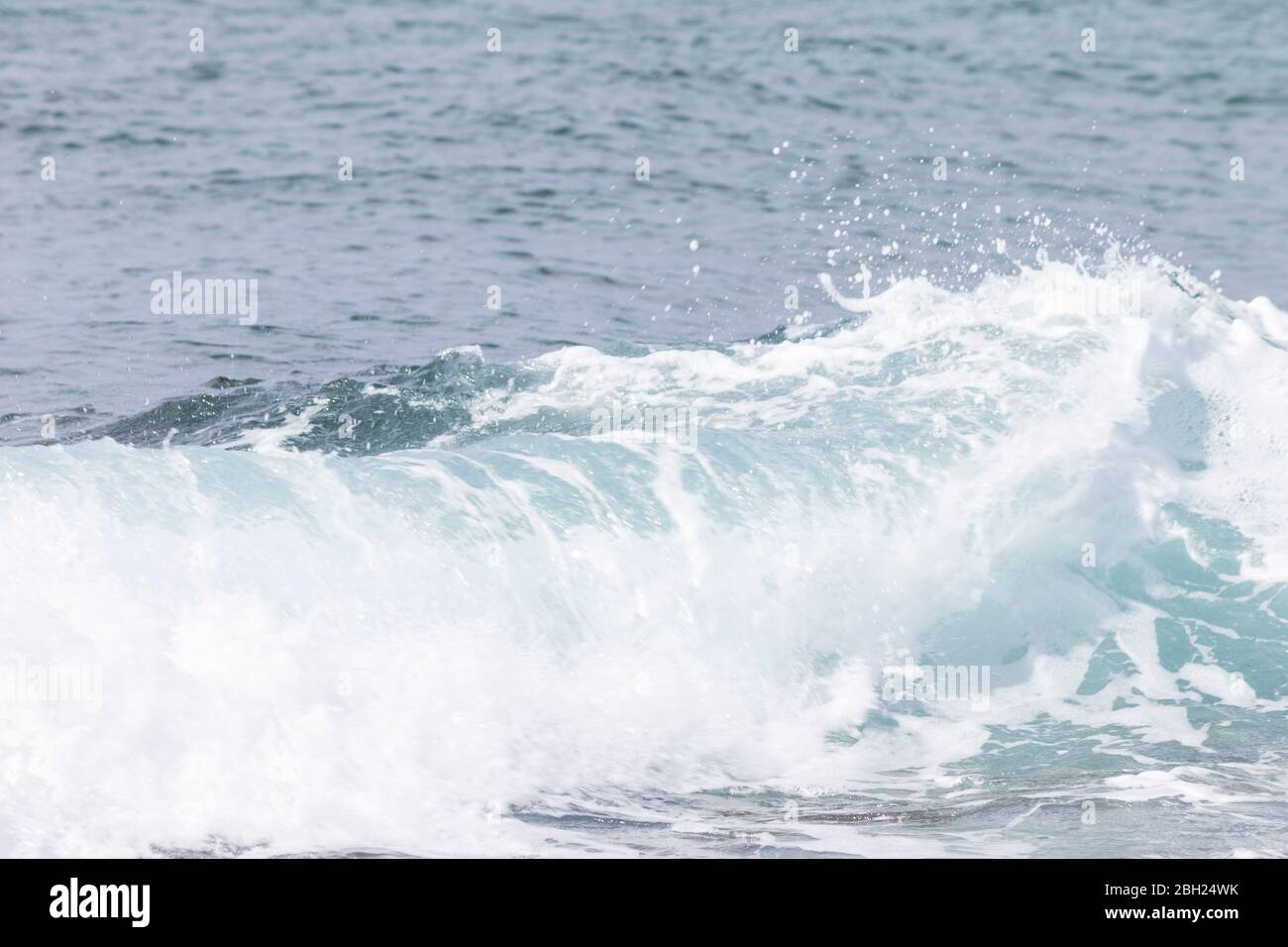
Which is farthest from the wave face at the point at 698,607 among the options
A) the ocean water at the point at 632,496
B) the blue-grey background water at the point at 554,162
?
the blue-grey background water at the point at 554,162

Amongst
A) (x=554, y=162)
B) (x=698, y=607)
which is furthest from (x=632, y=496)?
(x=554, y=162)

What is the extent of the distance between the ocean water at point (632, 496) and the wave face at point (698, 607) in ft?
0.09

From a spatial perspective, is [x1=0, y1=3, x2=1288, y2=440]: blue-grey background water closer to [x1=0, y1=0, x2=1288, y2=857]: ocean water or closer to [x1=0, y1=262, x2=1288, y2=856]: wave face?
[x1=0, y1=0, x2=1288, y2=857]: ocean water

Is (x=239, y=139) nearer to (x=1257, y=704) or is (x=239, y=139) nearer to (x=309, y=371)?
(x=309, y=371)

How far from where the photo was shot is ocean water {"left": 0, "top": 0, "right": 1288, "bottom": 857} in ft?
25.1

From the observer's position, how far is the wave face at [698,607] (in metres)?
7.46

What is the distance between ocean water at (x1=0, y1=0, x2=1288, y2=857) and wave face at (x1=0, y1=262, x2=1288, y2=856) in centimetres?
3

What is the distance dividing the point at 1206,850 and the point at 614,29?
19.3 metres

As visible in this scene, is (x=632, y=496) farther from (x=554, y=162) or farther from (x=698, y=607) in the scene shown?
(x=554, y=162)

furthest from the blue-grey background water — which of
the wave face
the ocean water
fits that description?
the wave face

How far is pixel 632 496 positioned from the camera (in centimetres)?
1002

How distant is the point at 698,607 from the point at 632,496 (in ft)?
3.23

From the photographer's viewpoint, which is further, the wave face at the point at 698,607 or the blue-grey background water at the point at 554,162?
the blue-grey background water at the point at 554,162

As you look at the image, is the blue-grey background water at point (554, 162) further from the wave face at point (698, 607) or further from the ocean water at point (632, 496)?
the wave face at point (698, 607)
